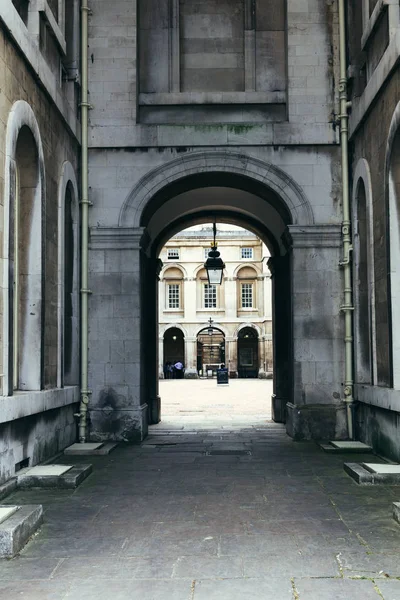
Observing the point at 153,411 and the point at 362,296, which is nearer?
the point at 362,296

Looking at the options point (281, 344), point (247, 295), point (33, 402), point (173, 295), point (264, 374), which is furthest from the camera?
point (173, 295)

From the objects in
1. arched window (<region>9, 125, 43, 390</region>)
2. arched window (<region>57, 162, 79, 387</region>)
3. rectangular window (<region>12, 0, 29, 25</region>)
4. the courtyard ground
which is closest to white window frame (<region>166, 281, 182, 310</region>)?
arched window (<region>57, 162, 79, 387</region>)

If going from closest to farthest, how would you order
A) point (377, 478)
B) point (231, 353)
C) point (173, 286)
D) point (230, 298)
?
point (377, 478) → point (231, 353) → point (230, 298) → point (173, 286)

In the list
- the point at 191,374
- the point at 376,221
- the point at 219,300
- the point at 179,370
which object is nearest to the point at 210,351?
the point at 191,374

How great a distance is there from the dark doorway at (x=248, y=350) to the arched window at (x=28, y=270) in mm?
42200

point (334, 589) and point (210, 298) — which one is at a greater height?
point (210, 298)

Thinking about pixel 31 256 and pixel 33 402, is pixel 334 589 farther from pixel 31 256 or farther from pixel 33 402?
pixel 31 256

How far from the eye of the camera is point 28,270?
29.0ft

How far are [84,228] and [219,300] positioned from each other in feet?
128

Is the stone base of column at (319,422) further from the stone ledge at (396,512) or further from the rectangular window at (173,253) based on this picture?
the rectangular window at (173,253)

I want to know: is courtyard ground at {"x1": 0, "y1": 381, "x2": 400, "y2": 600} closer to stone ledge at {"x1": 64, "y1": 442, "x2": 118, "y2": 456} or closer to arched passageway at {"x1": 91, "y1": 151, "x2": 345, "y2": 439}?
stone ledge at {"x1": 64, "y1": 442, "x2": 118, "y2": 456}

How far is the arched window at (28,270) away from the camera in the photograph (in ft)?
28.7

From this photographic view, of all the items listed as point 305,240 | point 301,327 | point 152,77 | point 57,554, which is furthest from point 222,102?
point 57,554

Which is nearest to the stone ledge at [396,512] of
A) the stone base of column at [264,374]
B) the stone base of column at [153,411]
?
the stone base of column at [153,411]
